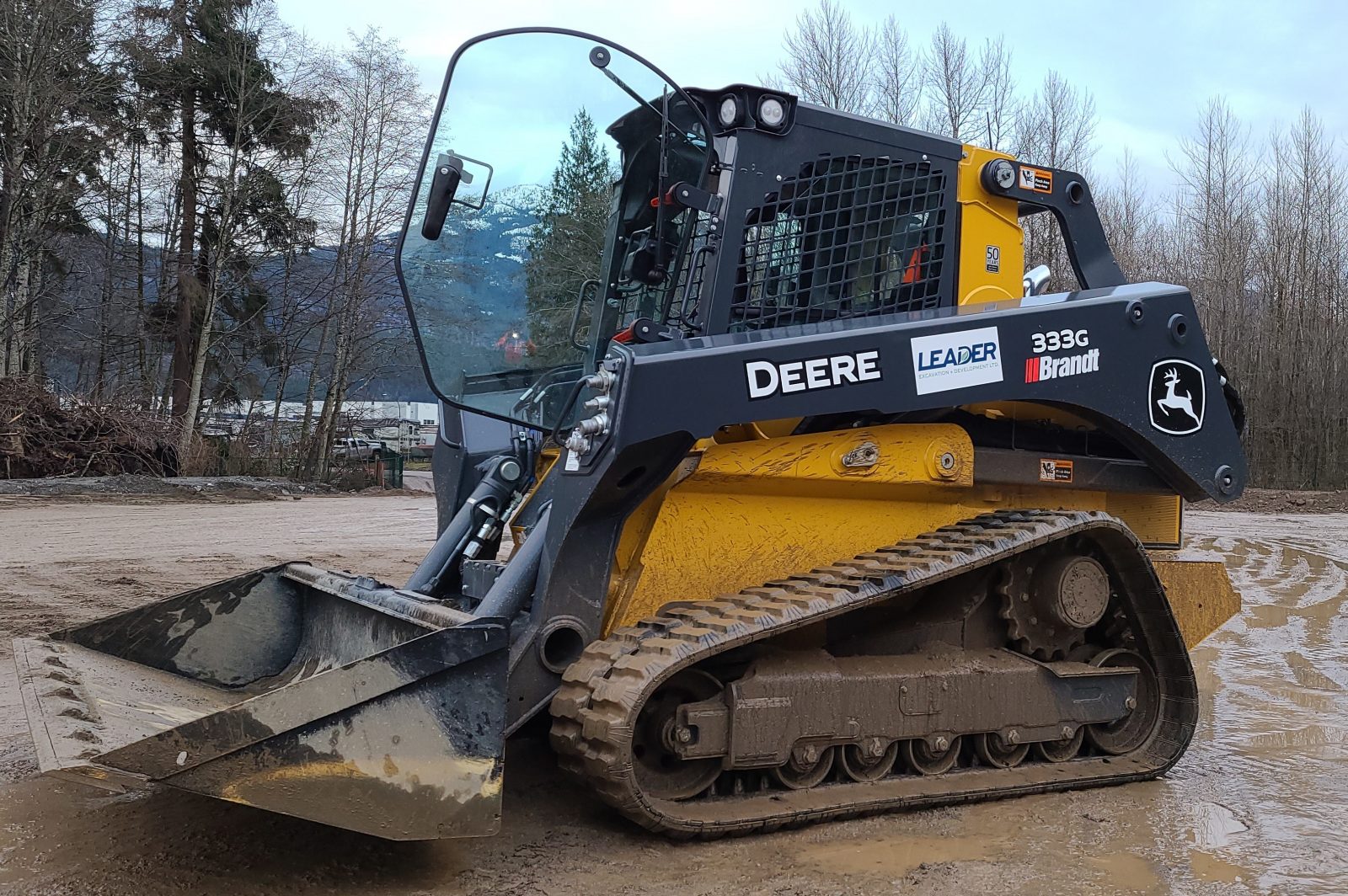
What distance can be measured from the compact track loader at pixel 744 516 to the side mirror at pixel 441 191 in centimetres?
2

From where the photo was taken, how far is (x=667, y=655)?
10.5 ft

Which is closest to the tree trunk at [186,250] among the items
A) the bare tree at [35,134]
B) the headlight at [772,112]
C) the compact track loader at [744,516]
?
the bare tree at [35,134]

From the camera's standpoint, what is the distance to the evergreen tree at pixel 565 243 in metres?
4.04

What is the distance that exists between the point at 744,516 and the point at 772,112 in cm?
138

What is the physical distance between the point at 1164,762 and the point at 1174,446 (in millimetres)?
1200

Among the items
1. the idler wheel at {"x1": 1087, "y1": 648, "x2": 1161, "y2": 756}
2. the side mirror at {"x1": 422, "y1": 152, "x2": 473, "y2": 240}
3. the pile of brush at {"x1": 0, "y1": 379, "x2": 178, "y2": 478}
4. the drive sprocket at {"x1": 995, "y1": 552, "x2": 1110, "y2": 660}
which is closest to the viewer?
the side mirror at {"x1": 422, "y1": 152, "x2": 473, "y2": 240}

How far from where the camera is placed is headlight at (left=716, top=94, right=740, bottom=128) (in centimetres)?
389

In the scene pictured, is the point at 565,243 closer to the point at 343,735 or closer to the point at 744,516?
the point at 744,516

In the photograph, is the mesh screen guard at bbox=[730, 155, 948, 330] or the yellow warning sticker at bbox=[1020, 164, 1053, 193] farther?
the yellow warning sticker at bbox=[1020, 164, 1053, 193]

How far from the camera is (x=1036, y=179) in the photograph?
461 centimetres

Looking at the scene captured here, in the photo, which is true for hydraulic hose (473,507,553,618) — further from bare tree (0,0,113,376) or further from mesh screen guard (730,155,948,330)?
bare tree (0,0,113,376)

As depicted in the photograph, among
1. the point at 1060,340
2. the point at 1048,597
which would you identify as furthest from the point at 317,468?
the point at 1060,340

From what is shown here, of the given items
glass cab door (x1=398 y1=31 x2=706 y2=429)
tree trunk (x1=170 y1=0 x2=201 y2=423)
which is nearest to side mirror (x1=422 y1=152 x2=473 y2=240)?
glass cab door (x1=398 y1=31 x2=706 y2=429)

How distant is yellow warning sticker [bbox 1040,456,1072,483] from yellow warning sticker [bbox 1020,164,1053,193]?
42.7 inches
